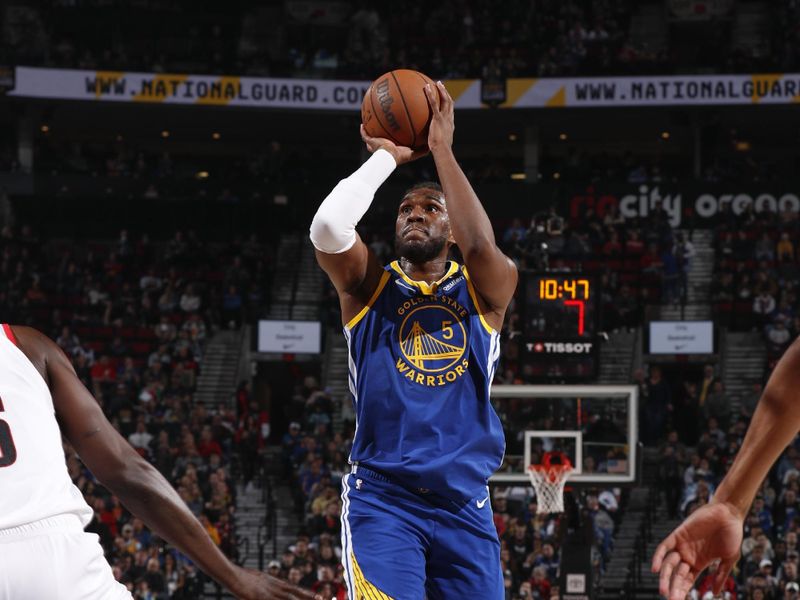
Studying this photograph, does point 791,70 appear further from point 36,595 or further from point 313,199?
point 36,595

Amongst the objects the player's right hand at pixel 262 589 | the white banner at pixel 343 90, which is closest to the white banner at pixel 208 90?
the white banner at pixel 343 90

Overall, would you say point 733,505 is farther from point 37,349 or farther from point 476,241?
point 476,241

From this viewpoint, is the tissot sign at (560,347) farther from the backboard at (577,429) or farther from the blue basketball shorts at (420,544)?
the blue basketball shorts at (420,544)

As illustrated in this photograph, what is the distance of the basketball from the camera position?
612 centimetres

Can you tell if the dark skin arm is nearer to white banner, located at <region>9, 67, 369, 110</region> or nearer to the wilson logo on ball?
the wilson logo on ball

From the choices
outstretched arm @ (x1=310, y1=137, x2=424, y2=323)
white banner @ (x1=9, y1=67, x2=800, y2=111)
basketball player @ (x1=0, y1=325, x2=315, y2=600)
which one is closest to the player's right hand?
basketball player @ (x1=0, y1=325, x2=315, y2=600)

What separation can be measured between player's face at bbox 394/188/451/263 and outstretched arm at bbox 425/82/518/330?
165mm

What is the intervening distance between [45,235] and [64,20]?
262 inches

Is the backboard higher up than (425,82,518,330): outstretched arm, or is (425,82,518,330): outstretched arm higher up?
(425,82,518,330): outstretched arm

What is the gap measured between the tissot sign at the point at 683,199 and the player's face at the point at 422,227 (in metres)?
22.1

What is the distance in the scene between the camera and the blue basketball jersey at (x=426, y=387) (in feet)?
18.4

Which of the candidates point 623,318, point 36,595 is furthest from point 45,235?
point 36,595

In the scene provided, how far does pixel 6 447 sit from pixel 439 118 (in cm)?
320

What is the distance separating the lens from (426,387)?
5695 millimetres
